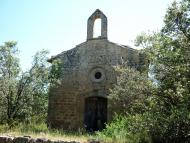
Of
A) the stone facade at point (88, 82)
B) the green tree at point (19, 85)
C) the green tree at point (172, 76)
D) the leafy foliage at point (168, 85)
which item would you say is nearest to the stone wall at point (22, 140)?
the leafy foliage at point (168, 85)

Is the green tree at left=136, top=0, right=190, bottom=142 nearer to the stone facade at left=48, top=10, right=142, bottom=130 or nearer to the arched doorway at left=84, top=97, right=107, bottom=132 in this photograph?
the stone facade at left=48, top=10, right=142, bottom=130

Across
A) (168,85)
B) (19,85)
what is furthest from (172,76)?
(19,85)

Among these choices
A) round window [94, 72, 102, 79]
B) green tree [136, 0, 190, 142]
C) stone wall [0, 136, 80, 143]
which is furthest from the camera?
round window [94, 72, 102, 79]

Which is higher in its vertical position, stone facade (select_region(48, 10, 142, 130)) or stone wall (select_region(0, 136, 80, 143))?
stone facade (select_region(48, 10, 142, 130))

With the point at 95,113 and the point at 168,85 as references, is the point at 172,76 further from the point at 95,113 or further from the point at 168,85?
the point at 95,113

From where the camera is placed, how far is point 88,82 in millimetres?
18938

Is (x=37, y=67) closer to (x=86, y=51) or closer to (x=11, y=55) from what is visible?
(x=11, y=55)

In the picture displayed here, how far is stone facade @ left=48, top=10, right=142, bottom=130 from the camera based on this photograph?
18623 mm

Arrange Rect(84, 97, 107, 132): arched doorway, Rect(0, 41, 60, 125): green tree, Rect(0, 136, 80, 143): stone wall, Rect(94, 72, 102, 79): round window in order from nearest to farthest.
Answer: Rect(0, 136, 80, 143): stone wall, Rect(0, 41, 60, 125): green tree, Rect(84, 97, 107, 132): arched doorway, Rect(94, 72, 102, 79): round window

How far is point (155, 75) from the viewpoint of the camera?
10.9 m

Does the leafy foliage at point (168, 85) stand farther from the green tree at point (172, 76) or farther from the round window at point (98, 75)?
the round window at point (98, 75)

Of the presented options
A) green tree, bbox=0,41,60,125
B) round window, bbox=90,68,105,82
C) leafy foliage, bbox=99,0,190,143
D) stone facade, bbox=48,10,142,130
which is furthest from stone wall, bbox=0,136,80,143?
round window, bbox=90,68,105,82

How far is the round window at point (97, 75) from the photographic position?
18.8 meters

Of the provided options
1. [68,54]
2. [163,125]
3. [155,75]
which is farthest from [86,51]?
[163,125]
